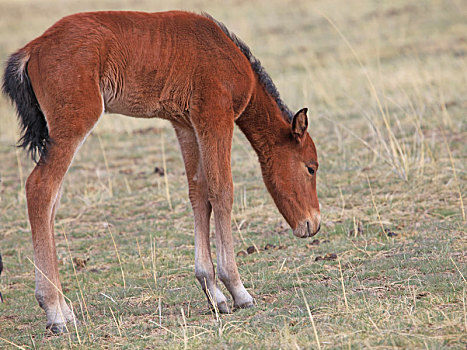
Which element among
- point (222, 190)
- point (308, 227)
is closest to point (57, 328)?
point (222, 190)

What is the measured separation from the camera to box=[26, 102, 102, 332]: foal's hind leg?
15.5ft

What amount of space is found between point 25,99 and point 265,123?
2.09m

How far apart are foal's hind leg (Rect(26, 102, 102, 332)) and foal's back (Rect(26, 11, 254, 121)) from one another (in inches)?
6.7

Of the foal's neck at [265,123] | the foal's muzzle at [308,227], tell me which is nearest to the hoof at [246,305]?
the foal's muzzle at [308,227]

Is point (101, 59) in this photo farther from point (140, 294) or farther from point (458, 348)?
point (458, 348)

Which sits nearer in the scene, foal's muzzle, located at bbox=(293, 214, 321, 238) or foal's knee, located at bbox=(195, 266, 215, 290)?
foal's knee, located at bbox=(195, 266, 215, 290)

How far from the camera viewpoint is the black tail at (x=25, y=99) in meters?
4.92

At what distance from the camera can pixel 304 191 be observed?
5.76 m

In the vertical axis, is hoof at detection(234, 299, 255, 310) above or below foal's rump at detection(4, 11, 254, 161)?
below

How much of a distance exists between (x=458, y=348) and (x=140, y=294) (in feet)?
10.1

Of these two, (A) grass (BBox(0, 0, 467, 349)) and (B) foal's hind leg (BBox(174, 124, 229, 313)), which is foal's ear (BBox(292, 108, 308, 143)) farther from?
(A) grass (BBox(0, 0, 467, 349))

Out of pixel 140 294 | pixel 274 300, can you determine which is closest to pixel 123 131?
pixel 140 294

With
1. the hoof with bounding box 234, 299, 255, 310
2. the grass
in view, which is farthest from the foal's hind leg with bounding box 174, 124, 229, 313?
the grass

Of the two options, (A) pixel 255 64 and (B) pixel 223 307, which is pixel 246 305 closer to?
(B) pixel 223 307
